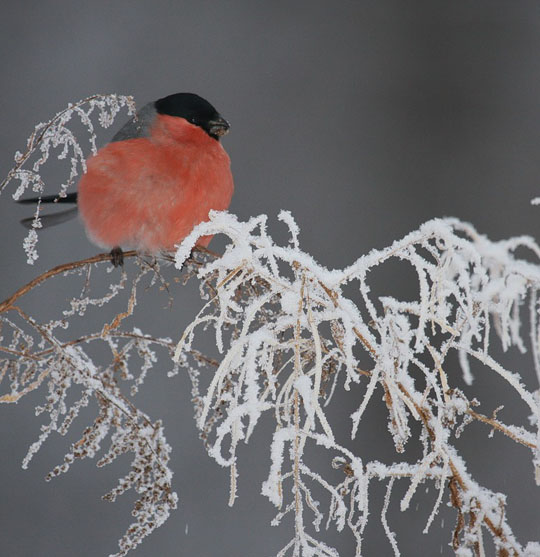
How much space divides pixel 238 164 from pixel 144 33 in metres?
0.63

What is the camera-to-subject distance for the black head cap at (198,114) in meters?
1.34

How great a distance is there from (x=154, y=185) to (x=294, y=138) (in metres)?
1.61

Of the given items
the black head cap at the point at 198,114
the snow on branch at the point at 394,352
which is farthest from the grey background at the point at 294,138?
the snow on branch at the point at 394,352

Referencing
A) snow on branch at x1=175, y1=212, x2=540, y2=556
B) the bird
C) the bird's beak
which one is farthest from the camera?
the bird's beak

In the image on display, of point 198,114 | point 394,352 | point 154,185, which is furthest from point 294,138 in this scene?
point 394,352

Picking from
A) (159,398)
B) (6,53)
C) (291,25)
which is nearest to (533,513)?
(159,398)

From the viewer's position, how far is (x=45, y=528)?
2084mm

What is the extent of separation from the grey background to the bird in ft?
3.47

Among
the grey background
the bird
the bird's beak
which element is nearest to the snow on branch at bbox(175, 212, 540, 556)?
the bird

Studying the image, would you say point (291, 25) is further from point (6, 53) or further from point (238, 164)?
point (6, 53)

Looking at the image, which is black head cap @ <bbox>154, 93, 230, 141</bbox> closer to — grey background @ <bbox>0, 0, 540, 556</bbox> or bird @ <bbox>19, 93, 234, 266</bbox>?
bird @ <bbox>19, 93, 234, 266</bbox>

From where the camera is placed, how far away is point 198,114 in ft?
4.41

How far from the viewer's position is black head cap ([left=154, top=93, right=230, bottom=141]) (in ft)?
4.39

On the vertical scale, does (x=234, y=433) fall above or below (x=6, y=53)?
below
